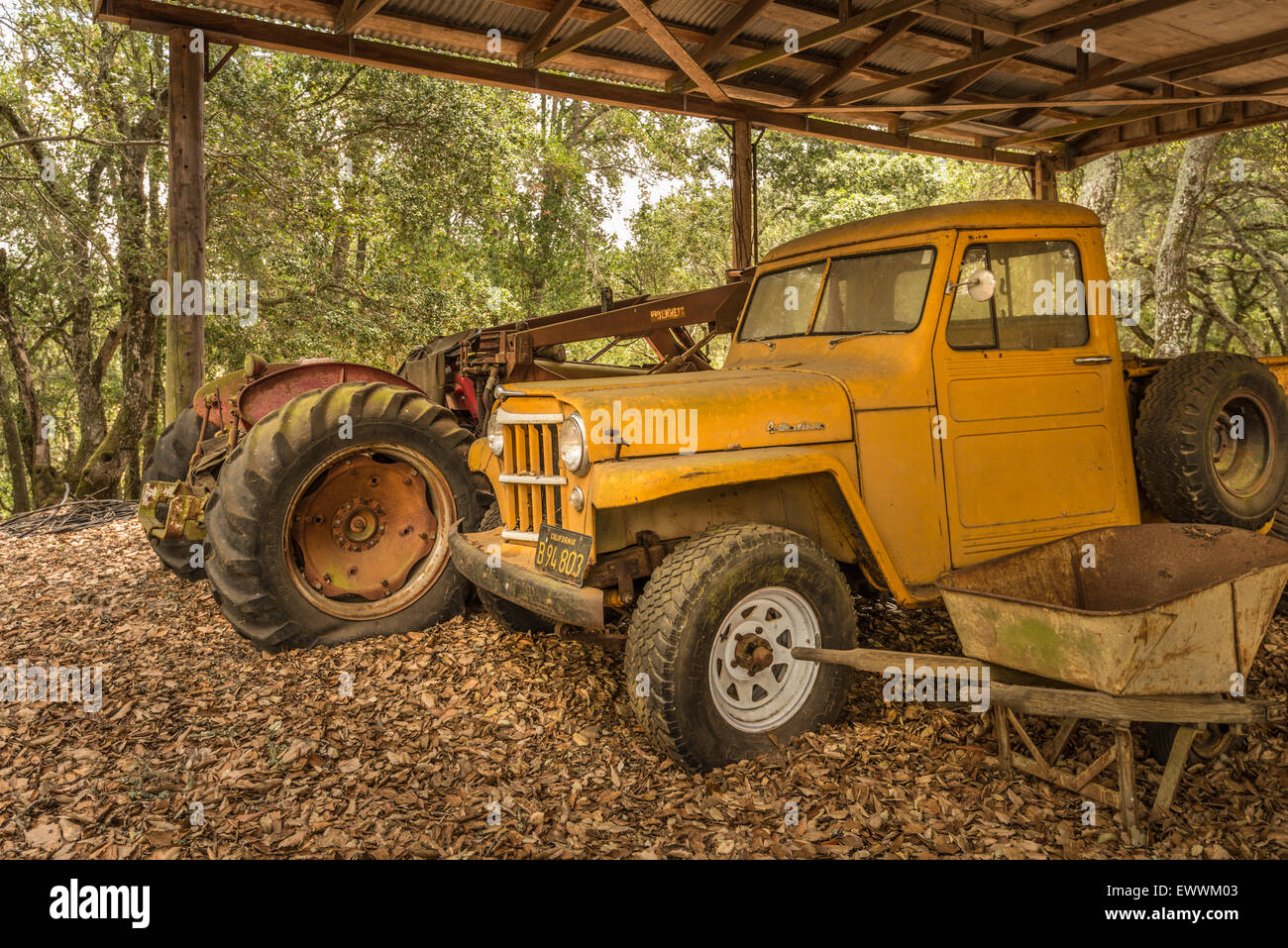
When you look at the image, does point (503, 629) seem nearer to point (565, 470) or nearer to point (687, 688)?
point (565, 470)

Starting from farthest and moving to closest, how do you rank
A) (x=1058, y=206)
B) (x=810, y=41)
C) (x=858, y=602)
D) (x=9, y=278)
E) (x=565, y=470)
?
(x=9, y=278) → (x=810, y=41) → (x=858, y=602) → (x=1058, y=206) → (x=565, y=470)

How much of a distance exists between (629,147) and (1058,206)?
1781cm

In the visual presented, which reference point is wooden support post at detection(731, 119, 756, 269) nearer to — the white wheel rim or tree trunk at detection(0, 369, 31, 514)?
the white wheel rim

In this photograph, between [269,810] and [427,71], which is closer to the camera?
[269,810]

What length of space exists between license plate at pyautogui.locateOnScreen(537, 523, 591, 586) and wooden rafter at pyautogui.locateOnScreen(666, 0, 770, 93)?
192 inches

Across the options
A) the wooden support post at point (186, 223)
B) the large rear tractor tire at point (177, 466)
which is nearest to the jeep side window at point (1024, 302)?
the large rear tractor tire at point (177, 466)

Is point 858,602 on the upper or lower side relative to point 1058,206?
lower

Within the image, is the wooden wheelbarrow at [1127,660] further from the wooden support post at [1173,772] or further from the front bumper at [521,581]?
the front bumper at [521,581]

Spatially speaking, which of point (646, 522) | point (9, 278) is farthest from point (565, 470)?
point (9, 278)

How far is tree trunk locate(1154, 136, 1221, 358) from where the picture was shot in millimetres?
13203

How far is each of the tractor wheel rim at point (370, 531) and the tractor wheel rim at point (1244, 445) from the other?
448cm

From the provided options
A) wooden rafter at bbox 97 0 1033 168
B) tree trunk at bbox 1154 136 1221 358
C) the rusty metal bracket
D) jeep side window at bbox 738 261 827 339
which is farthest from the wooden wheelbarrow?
tree trunk at bbox 1154 136 1221 358

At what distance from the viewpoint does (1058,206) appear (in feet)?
14.9

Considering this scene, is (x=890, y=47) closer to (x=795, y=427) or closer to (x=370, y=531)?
(x=795, y=427)
